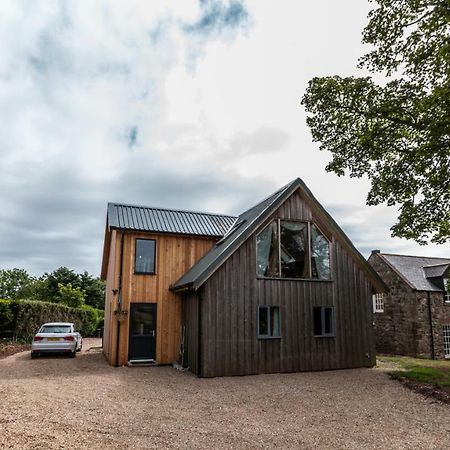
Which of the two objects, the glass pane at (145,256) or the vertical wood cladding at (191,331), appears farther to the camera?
the glass pane at (145,256)

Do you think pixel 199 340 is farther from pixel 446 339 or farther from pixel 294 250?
pixel 446 339

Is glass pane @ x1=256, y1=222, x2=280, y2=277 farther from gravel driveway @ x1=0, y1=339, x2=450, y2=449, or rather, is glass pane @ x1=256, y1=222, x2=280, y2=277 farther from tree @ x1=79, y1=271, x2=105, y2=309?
tree @ x1=79, y1=271, x2=105, y2=309

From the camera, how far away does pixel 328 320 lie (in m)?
14.5

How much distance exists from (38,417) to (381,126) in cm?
1219

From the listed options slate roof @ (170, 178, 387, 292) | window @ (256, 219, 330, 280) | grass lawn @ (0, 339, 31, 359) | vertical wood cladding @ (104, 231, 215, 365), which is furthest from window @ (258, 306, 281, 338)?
grass lawn @ (0, 339, 31, 359)

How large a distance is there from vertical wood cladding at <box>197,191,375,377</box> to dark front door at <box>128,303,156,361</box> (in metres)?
3.63

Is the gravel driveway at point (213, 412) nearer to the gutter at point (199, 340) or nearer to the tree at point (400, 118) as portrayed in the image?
the gutter at point (199, 340)

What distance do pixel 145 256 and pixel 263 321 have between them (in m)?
5.67

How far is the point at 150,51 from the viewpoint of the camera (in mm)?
9453

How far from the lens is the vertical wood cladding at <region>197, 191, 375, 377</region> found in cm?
1279

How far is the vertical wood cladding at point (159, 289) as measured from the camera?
1520cm

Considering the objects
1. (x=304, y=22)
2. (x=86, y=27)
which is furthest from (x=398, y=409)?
(x=86, y=27)

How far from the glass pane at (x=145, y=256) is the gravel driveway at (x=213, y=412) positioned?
4.50m

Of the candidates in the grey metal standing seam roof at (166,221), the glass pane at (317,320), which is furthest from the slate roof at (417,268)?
the grey metal standing seam roof at (166,221)
